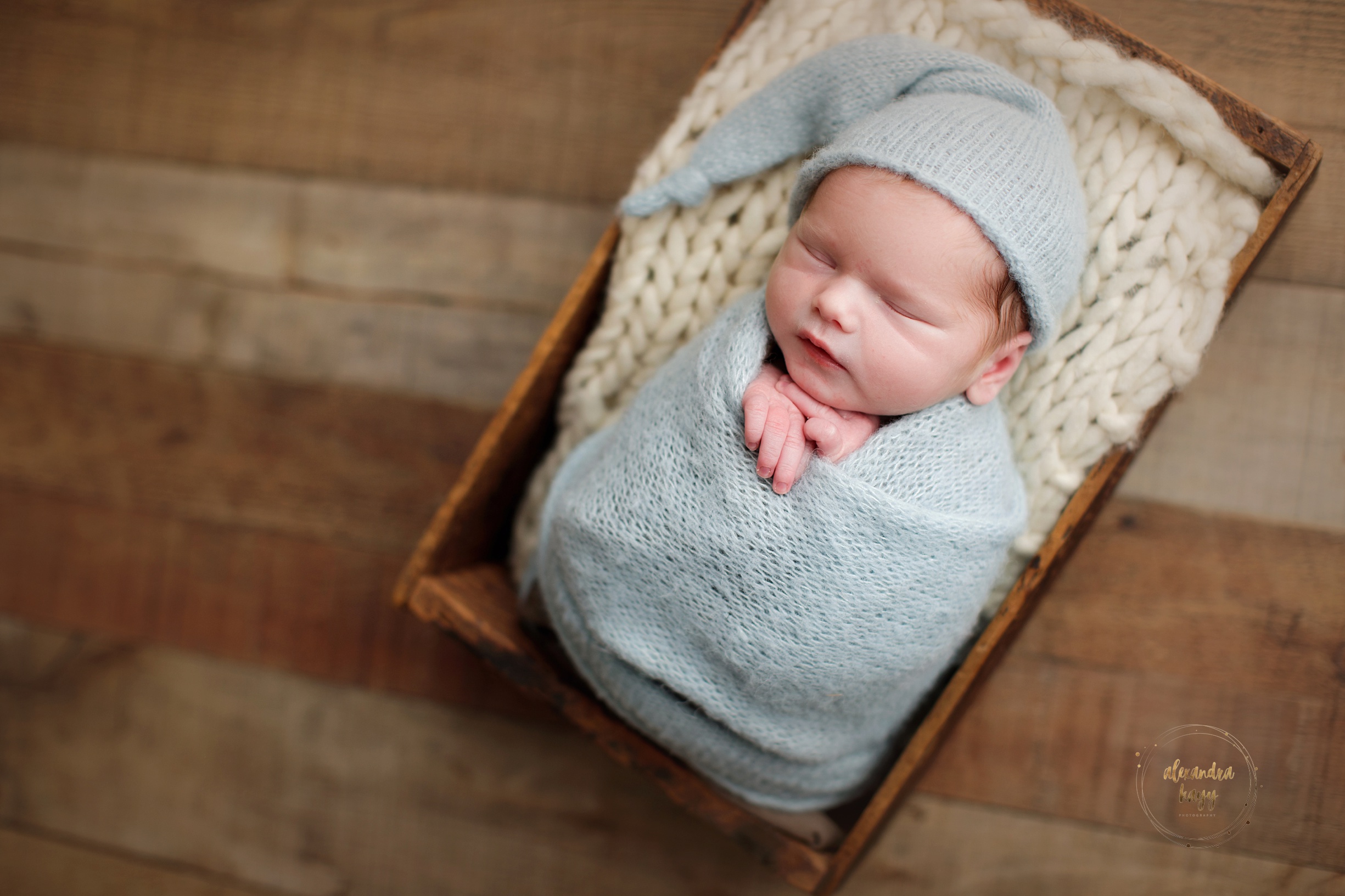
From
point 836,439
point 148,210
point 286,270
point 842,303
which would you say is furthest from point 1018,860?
point 148,210

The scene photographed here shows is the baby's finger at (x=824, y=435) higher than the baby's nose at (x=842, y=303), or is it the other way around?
the baby's nose at (x=842, y=303)

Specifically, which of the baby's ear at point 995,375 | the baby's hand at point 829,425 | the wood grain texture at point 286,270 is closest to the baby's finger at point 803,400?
the baby's hand at point 829,425

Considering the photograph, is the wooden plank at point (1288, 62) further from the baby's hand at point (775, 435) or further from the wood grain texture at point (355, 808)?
the wood grain texture at point (355, 808)

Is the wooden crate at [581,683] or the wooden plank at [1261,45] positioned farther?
the wooden plank at [1261,45]

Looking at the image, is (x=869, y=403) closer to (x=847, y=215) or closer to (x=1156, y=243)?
(x=847, y=215)

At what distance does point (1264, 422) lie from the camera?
95cm

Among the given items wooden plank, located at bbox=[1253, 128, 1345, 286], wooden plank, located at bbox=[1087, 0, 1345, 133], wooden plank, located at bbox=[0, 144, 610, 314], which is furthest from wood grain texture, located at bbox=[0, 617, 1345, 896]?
wooden plank, located at bbox=[1087, 0, 1345, 133]

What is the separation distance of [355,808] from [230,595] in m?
0.35


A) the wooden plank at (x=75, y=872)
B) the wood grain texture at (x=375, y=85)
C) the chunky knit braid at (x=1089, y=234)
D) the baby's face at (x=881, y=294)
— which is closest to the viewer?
the baby's face at (x=881, y=294)

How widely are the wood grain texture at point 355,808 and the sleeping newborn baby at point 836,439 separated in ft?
1.10

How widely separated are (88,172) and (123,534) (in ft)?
1.72

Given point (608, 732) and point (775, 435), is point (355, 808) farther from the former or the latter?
point (775, 435)

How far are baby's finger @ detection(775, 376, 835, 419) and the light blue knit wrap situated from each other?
0.03 meters

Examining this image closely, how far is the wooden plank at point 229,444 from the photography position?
3.67ft
